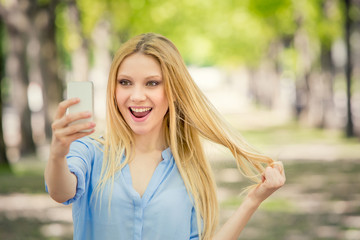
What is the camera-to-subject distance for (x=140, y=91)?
271 cm

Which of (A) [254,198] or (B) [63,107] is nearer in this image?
(B) [63,107]

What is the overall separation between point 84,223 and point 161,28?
2747 centimetres

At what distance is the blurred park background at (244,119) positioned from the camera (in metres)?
8.87

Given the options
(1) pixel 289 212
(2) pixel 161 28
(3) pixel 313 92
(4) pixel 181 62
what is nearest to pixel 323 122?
(3) pixel 313 92

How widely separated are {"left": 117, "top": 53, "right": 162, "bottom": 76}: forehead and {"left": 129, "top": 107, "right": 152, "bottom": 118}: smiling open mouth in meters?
0.16

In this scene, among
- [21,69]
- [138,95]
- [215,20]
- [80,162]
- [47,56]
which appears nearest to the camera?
[80,162]

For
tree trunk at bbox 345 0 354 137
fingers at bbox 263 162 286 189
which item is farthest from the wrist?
tree trunk at bbox 345 0 354 137

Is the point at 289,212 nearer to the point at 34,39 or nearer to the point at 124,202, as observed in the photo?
the point at 124,202

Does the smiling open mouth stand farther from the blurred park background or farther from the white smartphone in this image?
the blurred park background

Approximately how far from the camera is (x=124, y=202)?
8.68 ft

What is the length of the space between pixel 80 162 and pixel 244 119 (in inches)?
1177

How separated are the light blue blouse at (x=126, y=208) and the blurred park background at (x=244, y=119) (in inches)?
28.7

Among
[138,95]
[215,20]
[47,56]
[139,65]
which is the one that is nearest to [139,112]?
[138,95]

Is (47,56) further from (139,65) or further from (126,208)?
(126,208)
